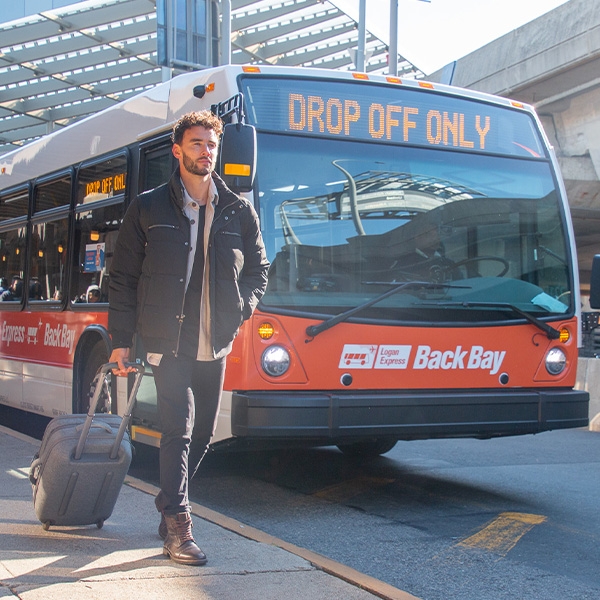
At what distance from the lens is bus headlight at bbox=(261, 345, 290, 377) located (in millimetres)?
6094

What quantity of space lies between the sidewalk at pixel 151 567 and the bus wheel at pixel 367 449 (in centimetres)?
350

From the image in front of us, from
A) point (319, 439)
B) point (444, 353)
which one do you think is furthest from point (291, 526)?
point (444, 353)

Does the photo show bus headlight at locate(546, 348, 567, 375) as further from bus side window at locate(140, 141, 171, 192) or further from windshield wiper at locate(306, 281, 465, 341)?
bus side window at locate(140, 141, 171, 192)

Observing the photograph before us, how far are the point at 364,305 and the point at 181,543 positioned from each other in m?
2.32

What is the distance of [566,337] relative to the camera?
277 inches

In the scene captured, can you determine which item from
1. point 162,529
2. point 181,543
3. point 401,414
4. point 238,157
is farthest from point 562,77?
point 181,543

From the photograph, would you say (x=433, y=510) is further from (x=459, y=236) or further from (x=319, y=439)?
(x=459, y=236)

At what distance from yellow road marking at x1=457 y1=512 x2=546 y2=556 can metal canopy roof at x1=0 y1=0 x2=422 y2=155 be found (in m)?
21.2

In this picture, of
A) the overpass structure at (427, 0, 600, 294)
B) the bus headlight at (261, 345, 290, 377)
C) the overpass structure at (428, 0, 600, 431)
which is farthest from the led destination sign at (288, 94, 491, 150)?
the overpass structure at (427, 0, 600, 294)

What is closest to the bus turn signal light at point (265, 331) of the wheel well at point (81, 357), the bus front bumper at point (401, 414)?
the bus front bumper at point (401, 414)

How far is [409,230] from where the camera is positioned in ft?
21.5

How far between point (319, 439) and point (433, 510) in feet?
3.28

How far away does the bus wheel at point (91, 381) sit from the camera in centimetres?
790

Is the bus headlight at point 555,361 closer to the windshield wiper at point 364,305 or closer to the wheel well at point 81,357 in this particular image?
the windshield wiper at point 364,305
